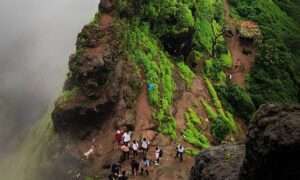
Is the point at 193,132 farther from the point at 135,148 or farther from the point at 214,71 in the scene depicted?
the point at 214,71

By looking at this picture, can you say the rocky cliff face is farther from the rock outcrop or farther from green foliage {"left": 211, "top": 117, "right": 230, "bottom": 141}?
the rock outcrop

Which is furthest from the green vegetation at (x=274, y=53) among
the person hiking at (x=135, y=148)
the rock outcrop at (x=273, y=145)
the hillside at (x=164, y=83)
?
the rock outcrop at (x=273, y=145)

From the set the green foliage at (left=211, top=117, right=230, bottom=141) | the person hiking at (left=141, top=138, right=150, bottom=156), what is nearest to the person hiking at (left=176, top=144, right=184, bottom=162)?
the person hiking at (left=141, top=138, right=150, bottom=156)

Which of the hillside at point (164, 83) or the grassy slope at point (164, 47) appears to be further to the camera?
the grassy slope at point (164, 47)

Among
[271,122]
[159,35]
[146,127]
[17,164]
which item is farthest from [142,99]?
[271,122]

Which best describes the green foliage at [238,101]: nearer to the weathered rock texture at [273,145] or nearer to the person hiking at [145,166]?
the person hiking at [145,166]

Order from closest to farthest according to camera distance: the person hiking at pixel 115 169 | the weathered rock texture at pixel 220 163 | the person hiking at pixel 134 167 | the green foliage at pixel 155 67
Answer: the weathered rock texture at pixel 220 163
the person hiking at pixel 115 169
the person hiking at pixel 134 167
the green foliage at pixel 155 67
